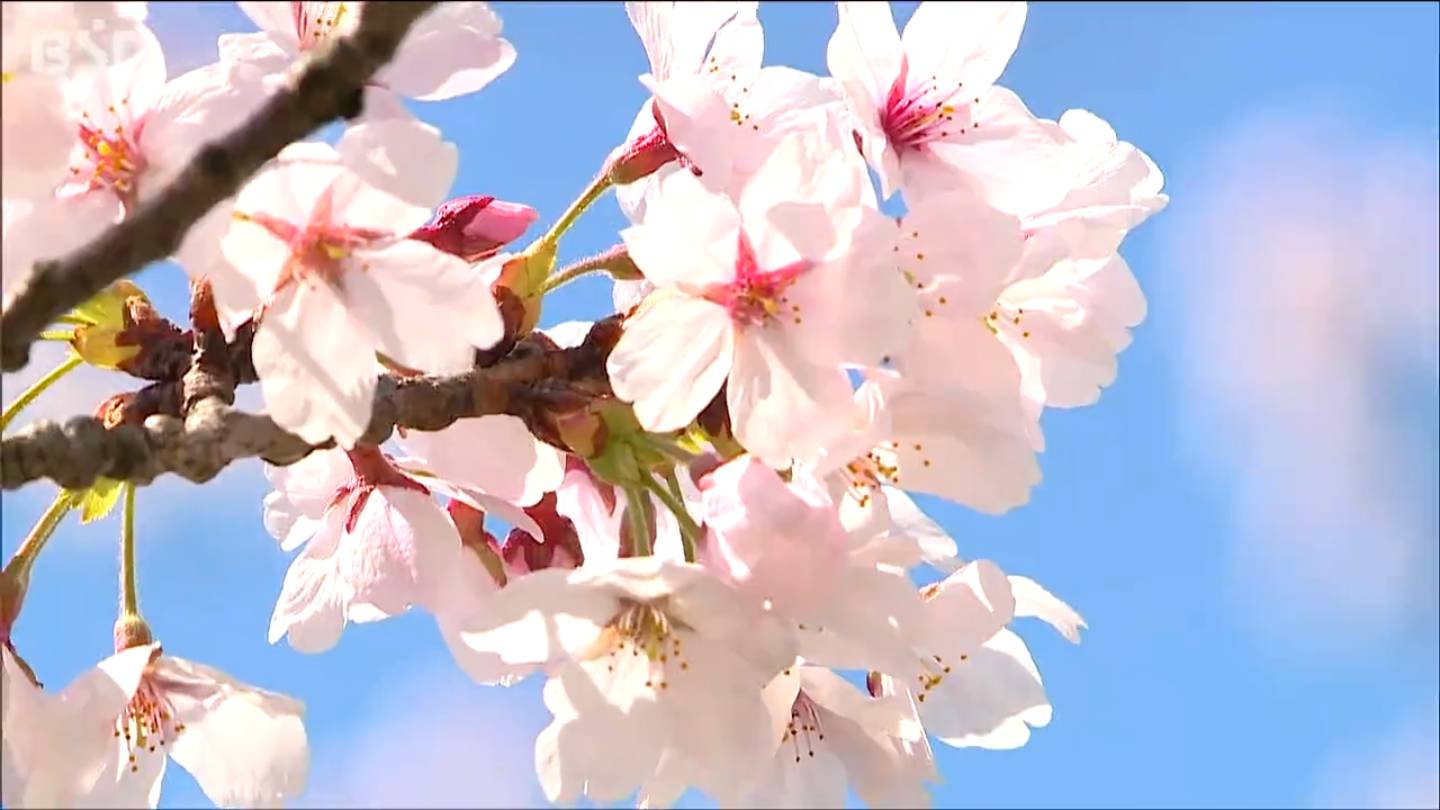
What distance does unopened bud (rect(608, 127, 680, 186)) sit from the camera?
1.53 m

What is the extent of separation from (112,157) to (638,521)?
1.75 feet

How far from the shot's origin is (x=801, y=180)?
4.01 ft

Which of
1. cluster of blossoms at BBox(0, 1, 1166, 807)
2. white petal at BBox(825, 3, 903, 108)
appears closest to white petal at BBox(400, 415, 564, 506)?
cluster of blossoms at BBox(0, 1, 1166, 807)

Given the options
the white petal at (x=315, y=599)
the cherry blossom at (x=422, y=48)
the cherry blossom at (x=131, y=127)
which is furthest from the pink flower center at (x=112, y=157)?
the white petal at (x=315, y=599)

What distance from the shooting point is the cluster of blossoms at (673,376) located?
1.17 m

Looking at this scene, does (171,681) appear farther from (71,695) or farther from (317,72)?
(317,72)

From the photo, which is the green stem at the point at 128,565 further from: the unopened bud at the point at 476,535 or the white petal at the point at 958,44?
the white petal at the point at 958,44

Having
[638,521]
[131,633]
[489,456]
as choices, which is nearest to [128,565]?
[131,633]

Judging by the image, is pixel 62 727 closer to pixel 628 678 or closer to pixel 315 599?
pixel 315 599

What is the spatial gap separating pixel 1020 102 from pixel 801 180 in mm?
366

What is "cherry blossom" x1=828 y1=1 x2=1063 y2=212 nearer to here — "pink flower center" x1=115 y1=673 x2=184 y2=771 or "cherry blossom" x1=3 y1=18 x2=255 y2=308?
"cherry blossom" x1=3 y1=18 x2=255 y2=308

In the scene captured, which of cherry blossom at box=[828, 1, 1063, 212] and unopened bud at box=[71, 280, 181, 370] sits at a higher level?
cherry blossom at box=[828, 1, 1063, 212]

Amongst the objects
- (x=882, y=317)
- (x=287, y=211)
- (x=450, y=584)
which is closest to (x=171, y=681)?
(x=450, y=584)

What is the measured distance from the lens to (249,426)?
112 cm
